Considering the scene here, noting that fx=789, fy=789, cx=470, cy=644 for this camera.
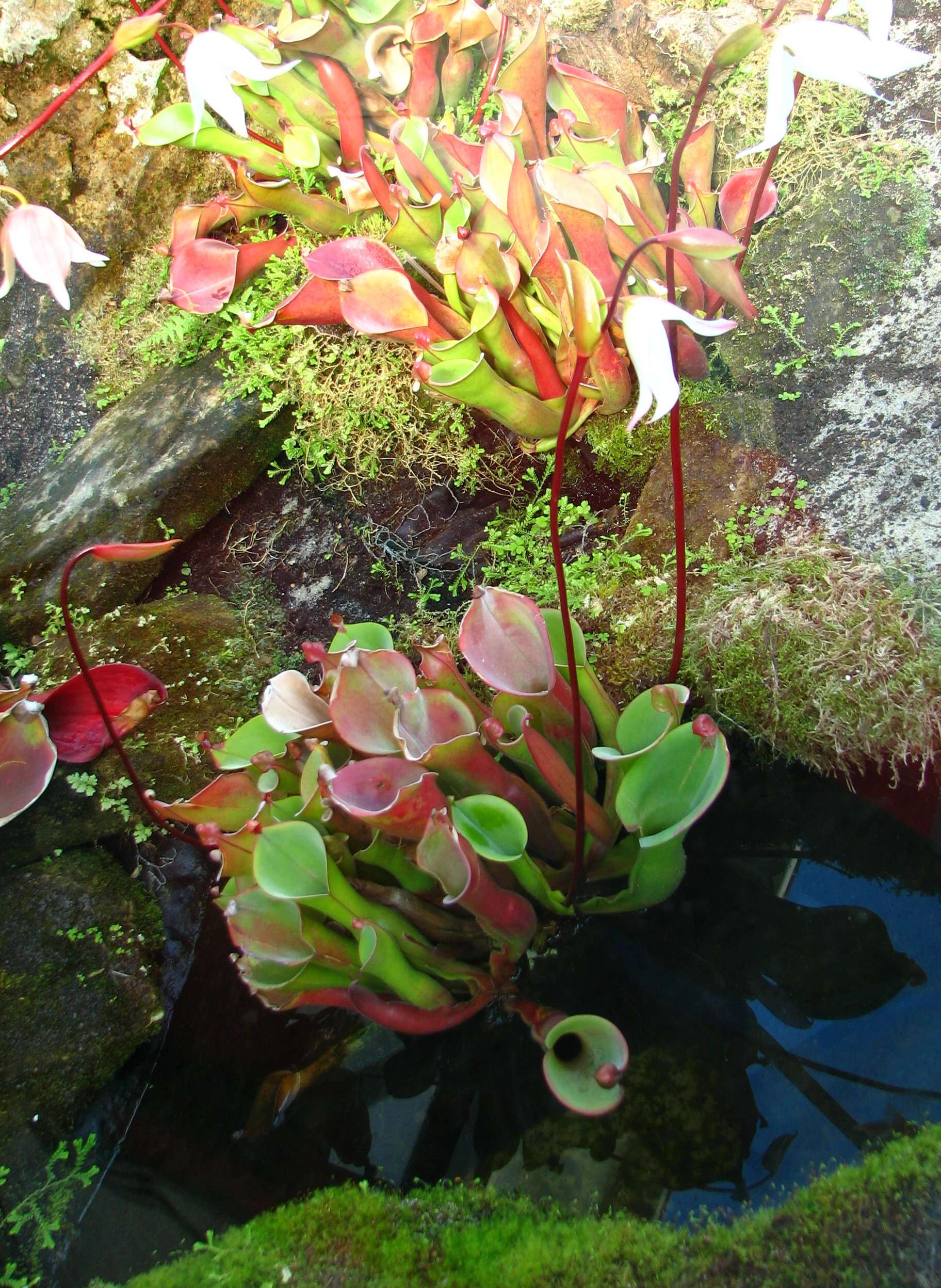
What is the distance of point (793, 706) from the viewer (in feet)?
4.64

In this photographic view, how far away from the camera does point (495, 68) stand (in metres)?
1.91

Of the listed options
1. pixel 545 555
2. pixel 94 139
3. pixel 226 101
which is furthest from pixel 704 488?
pixel 94 139

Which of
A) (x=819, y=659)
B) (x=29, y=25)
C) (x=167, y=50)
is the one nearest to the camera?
(x=819, y=659)

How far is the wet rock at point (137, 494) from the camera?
2.07 meters

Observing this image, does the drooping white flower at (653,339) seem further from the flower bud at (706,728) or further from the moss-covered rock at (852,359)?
the moss-covered rock at (852,359)

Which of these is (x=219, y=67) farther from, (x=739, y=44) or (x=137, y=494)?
A: (x=137, y=494)

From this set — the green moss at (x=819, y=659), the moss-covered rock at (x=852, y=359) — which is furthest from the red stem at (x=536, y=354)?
the green moss at (x=819, y=659)

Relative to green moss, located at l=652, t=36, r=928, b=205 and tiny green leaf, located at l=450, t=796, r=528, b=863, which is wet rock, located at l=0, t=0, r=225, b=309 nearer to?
green moss, located at l=652, t=36, r=928, b=205

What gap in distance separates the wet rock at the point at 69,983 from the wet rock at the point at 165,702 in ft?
0.25

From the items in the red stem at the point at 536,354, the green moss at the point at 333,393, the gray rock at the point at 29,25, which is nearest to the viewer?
the red stem at the point at 536,354

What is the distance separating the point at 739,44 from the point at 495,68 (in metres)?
1.20

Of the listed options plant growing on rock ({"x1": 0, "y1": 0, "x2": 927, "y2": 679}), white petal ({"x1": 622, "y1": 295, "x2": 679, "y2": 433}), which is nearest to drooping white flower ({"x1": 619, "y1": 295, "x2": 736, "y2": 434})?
white petal ({"x1": 622, "y1": 295, "x2": 679, "y2": 433})

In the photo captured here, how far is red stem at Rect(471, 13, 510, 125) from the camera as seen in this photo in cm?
189

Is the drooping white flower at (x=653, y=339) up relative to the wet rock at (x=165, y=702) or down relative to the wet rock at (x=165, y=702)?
up
